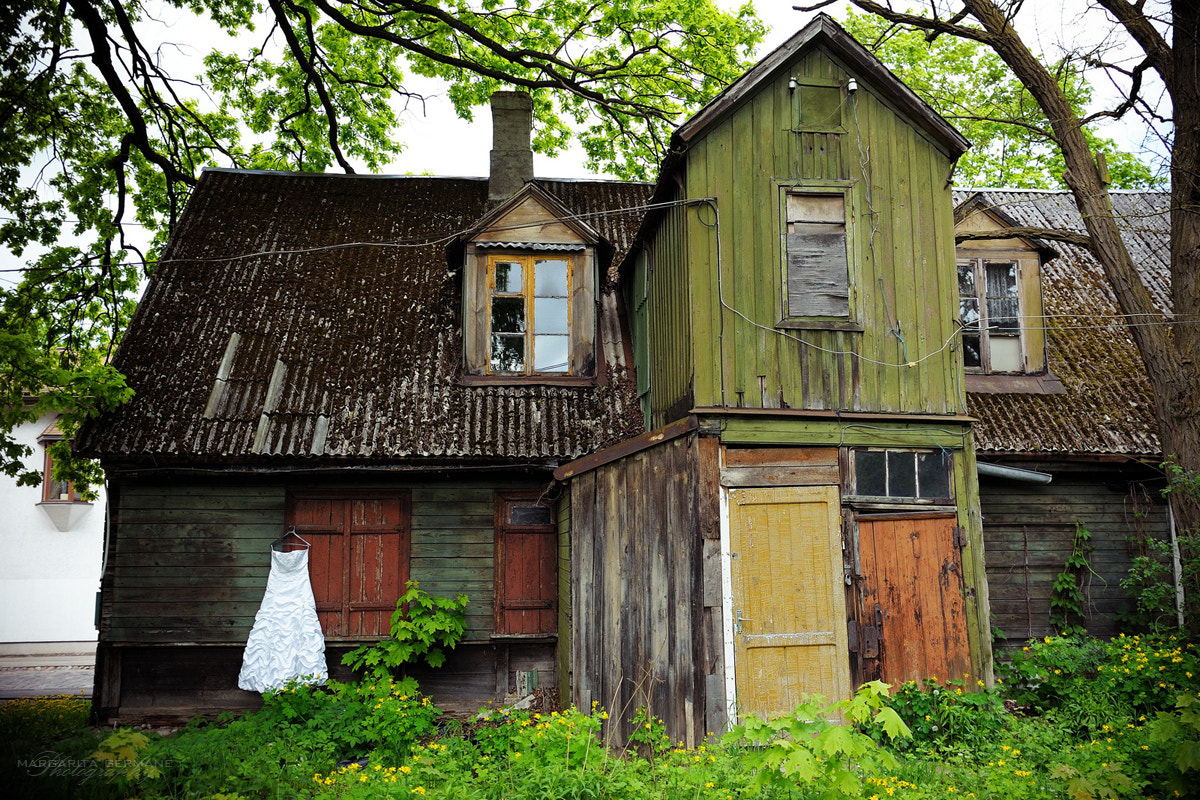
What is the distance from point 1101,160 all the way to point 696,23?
756cm

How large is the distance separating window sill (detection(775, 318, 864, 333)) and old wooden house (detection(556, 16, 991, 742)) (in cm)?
2

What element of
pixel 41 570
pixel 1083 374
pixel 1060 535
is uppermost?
pixel 1083 374

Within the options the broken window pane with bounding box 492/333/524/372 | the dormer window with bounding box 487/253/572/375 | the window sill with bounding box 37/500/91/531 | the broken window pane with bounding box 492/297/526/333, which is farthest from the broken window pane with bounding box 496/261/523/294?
the window sill with bounding box 37/500/91/531

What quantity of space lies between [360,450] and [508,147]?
21.8 ft

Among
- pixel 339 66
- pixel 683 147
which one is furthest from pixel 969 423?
pixel 339 66

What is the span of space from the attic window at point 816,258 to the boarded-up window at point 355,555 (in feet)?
18.7

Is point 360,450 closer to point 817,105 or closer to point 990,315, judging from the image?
point 817,105

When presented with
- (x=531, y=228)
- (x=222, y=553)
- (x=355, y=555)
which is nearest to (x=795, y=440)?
(x=531, y=228)

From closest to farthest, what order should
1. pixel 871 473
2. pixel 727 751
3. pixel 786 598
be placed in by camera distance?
pixel 727 751 < pixel 786 598 < pixel 871 473

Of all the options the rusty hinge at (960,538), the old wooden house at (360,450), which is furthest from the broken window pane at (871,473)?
the old wooden house at (360,450)

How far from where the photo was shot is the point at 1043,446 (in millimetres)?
10758

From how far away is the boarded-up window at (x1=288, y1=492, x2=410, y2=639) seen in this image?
33.9 feet

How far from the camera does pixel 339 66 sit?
16.8 m

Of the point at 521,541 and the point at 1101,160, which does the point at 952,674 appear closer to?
the point at 521,541
